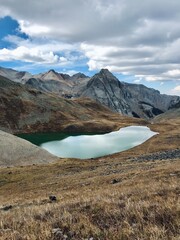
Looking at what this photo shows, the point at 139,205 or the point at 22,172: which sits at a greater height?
the point at 139,205

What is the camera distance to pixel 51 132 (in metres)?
192

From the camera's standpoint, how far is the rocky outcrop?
256 ft

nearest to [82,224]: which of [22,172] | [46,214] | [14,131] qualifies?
[46,214]

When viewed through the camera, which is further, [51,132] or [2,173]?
[51,132]

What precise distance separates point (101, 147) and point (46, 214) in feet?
337

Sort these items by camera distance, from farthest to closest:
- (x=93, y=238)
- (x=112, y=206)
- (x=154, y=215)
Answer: (x=112, y=206)
(x=154, y=215)
(x=93, y=238)

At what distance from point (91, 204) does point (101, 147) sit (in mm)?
102067

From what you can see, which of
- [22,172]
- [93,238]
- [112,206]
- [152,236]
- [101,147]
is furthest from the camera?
[101,147]

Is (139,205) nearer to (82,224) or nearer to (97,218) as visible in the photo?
(97,218)

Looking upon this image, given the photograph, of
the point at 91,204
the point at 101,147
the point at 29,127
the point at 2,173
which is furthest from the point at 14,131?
the point at 91,204

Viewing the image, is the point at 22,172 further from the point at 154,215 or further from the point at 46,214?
the point at 154,215

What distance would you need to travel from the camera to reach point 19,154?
270 ft

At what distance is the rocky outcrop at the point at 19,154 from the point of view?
78.1 metres

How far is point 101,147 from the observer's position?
11644cm
